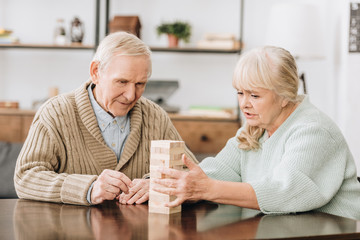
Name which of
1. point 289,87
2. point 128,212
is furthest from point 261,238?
point 289,87

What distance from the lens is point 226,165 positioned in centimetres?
182

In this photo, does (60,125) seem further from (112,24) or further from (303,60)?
(303,60)

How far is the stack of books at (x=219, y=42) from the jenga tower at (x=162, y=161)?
8.82ft

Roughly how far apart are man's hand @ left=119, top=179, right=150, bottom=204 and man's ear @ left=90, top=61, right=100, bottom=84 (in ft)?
1.64

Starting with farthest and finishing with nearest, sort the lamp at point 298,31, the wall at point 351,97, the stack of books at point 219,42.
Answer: the stack of books at point 219,42, the lamp at point 298,31, the wall at point 351,97

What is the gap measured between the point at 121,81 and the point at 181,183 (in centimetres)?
54

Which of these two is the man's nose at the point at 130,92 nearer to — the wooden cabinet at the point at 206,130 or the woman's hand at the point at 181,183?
the woman's hand at the point at 181,183

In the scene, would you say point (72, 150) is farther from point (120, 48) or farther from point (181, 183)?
point (181, 183)

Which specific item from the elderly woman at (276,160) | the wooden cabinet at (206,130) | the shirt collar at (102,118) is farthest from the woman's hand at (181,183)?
the wooden cabinet at (206,130)

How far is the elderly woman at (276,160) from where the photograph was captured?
4.65 feet

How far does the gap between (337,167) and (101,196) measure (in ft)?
2.40

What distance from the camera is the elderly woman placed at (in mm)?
1418

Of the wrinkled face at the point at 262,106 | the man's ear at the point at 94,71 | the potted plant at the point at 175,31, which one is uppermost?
the potted plant at the point at 175,31

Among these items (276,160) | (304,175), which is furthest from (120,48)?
(304,175)
